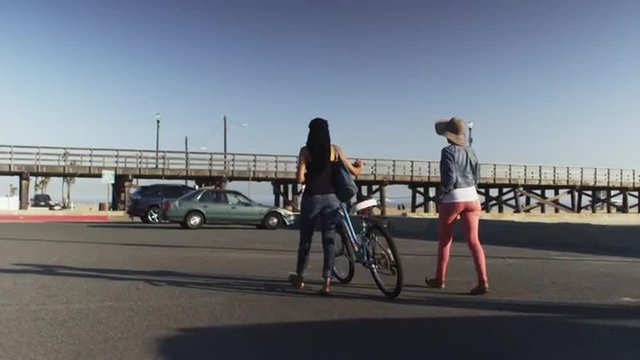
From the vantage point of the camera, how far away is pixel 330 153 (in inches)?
282

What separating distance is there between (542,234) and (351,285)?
8477mm

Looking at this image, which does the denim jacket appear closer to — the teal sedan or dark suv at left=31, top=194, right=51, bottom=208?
the teal sedan

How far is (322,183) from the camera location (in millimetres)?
7176

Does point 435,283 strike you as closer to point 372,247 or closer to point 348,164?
point 372,247

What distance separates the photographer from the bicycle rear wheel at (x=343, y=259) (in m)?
7.44

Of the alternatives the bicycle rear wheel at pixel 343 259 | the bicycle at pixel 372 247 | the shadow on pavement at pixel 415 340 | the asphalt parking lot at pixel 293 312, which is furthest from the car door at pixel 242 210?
the shadow on pavement at pixel 415 340

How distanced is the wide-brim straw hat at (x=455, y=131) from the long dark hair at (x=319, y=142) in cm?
138

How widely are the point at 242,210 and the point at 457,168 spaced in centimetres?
1551

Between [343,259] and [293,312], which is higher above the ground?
[343,259]

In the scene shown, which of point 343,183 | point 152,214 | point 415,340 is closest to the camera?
point 415,340

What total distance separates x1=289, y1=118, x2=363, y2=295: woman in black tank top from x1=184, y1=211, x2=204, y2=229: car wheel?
14966 millimetres

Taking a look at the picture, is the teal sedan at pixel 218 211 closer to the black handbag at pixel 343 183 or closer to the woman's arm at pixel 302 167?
the woman's arm at pixel 302 167

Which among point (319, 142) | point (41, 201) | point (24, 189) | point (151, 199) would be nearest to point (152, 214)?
point (151, 199)

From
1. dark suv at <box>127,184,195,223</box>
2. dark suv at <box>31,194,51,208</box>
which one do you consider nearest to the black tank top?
dark suv at <box>127,184,195,223</box>
